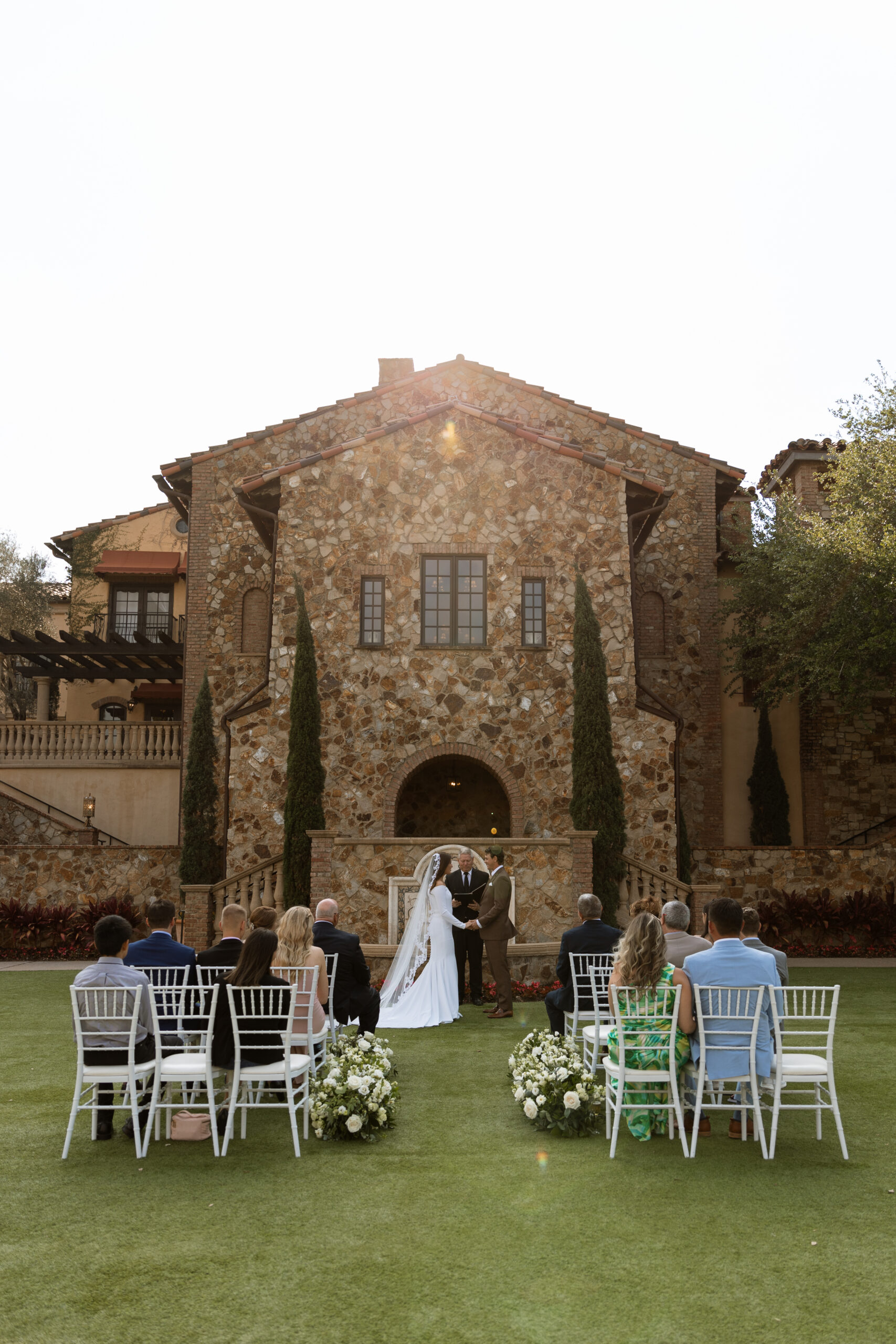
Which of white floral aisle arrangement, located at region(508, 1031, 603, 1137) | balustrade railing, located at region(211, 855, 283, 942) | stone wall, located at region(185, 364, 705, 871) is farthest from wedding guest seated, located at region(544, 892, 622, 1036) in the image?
stone wall, located at region(185, 364, 705, 871)

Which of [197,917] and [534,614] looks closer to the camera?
[197,917]

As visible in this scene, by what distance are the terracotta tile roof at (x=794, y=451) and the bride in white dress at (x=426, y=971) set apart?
47.9ft

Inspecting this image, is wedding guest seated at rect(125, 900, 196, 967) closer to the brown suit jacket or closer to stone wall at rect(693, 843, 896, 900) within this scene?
the brown suit jacket

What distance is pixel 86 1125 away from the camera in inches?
332

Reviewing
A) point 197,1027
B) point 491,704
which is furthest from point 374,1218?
point 491,704

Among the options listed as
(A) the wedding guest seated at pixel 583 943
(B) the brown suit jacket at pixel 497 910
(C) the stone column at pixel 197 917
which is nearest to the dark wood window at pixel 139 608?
(C) the stone column at pixel 197 917

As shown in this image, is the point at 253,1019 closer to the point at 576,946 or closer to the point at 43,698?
the point at 576,946

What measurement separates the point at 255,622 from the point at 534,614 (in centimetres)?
717

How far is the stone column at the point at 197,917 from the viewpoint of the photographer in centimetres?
1733

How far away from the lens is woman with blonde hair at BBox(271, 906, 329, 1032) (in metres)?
8.80

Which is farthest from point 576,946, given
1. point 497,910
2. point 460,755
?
point 460,755

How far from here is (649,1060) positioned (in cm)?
776

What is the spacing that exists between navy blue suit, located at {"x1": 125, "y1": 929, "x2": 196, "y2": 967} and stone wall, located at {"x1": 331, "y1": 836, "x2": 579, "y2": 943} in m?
7.28

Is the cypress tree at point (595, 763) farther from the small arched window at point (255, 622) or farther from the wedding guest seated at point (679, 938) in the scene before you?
the wedding guest seated at point (679, 938)
